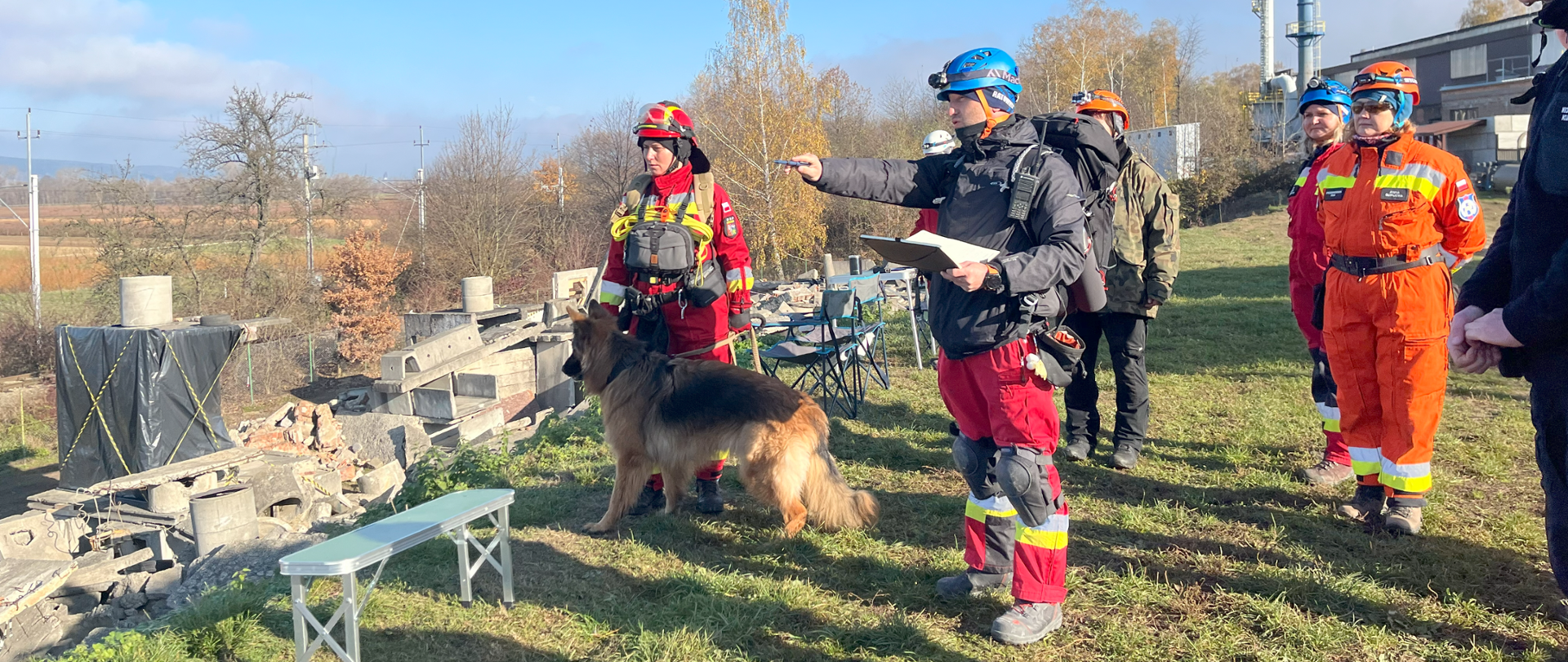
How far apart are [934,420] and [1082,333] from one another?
149 cm

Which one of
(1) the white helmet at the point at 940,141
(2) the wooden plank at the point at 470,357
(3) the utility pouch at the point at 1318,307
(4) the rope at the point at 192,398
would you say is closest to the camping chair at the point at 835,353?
(1) the white helmet at the point at 940,141

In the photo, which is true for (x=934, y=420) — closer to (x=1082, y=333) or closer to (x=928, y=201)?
(x=1082, y=333)

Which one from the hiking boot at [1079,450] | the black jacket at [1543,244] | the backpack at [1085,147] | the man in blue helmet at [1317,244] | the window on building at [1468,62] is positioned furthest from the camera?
the window on building at [1468,62]

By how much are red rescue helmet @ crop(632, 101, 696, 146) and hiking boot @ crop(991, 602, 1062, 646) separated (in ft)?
9.47

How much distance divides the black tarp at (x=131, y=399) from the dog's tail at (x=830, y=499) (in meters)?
13.8

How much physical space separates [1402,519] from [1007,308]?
2.43 m

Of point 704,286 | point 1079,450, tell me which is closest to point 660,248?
point 704,286

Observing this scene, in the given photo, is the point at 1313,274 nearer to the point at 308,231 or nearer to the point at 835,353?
the point at 835,353

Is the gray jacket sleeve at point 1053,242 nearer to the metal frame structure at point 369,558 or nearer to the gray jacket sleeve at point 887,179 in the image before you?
the gray jacket sleeve at point 887,179

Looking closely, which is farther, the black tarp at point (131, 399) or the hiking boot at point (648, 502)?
the black tarp at point (131, 399)

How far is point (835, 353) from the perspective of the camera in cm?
738

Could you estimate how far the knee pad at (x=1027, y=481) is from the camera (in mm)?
3000

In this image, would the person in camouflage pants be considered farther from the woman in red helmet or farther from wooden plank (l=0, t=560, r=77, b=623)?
wooden plank (l=0, t=560, r=77, b=623)

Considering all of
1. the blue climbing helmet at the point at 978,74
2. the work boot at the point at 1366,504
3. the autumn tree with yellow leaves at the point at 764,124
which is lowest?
the work boot at the point at 1366,504
